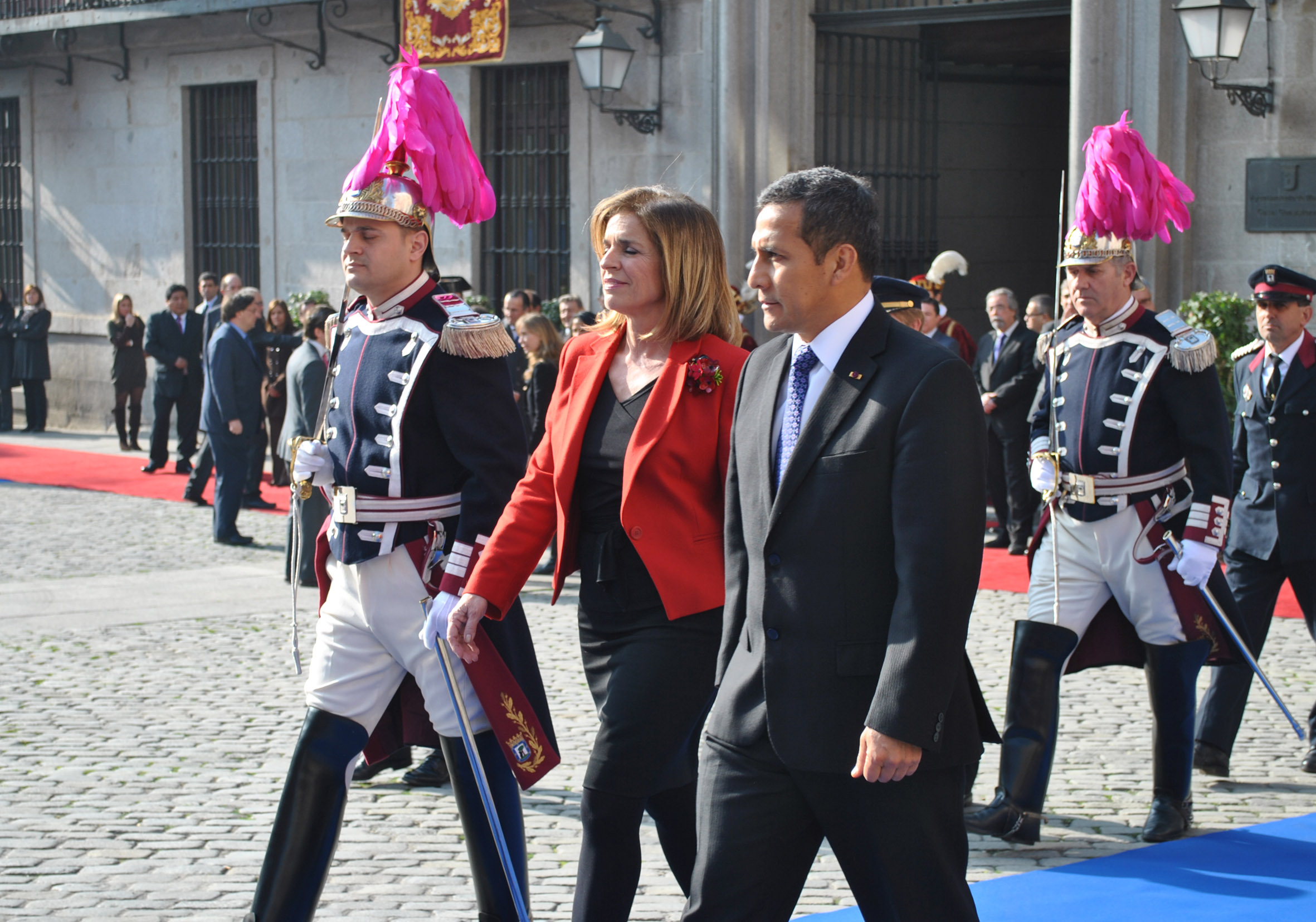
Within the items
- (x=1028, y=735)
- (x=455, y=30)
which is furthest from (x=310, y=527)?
(x=455, y=30)

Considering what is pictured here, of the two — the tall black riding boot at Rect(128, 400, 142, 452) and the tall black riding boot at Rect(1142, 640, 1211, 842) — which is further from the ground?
the tall black riding boot at Rect(128, 400, 142, 452)

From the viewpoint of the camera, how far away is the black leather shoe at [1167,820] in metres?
5.07

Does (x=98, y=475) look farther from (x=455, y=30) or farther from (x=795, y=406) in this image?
(x=795, y=406)

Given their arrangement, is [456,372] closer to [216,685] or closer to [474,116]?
[216,685]

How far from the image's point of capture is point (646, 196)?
12.9ft

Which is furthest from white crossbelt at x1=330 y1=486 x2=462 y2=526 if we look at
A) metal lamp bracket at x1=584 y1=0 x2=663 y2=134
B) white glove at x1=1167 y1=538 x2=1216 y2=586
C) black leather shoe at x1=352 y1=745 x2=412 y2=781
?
metal lamp bracket at x1=584 y1=0 x2=663 y2=134

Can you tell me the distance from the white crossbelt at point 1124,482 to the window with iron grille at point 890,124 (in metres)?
9.37

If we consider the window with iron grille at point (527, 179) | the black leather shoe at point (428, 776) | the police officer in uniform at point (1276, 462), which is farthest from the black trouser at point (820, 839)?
the window with iron grille at point (527, 179)

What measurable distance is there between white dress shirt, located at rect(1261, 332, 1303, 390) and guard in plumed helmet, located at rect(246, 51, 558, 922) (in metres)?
3.61

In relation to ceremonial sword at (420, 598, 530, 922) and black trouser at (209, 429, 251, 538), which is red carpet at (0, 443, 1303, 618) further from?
ceremonial sword at (420, 598, 530, 922)

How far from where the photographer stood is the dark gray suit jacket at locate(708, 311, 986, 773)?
2840 millimetres

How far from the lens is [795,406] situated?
3.09 metres

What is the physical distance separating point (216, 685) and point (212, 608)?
1.96 metres

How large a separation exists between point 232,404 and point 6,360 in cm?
991
